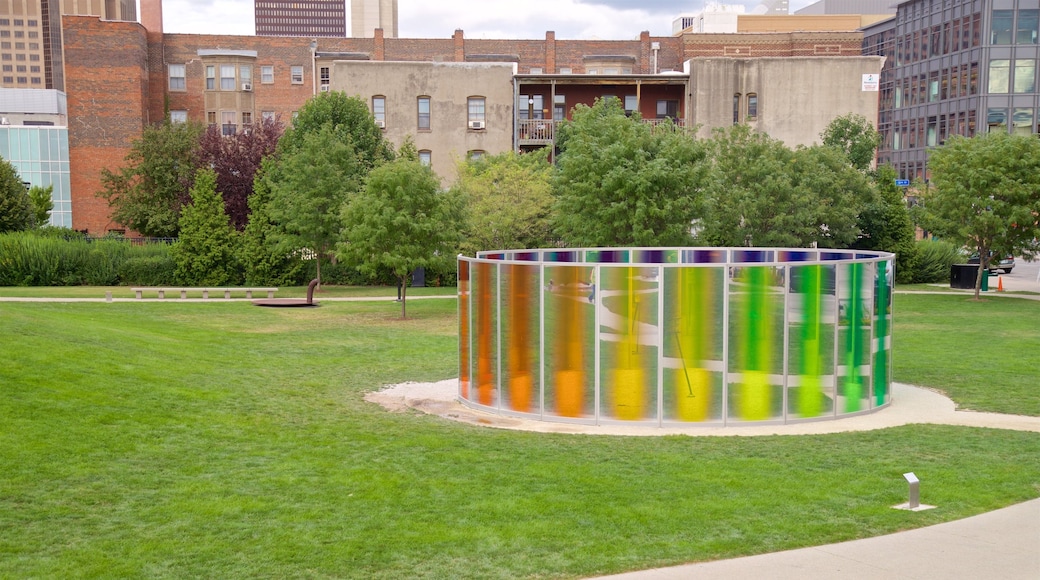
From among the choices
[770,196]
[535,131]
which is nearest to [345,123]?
[535,131]

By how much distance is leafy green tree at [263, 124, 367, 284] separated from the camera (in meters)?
42.1

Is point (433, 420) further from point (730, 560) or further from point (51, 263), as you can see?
point (51, 263)

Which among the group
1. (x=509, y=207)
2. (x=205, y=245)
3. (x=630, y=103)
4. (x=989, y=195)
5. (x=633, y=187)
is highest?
(x=630, y=103)

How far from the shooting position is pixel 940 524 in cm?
1066

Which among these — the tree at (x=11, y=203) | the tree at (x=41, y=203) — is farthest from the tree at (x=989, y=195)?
the tree at (x=41, y=203)

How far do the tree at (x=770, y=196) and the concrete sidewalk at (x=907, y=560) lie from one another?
2936 centimetres

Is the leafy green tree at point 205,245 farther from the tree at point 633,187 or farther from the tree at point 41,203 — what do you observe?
the tree at point 41,203

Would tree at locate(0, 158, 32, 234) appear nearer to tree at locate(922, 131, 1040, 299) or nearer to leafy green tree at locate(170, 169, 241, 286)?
leafy green tree at locate(170, 169, 241, 286)

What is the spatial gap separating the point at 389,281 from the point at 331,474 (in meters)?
37.3

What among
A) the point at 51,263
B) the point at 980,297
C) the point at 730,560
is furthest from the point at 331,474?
the point at 51,263

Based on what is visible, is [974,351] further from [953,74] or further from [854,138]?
[953,74]

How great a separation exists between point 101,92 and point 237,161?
23.2 m

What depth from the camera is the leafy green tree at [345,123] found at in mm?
52438

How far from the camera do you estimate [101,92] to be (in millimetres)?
75125
